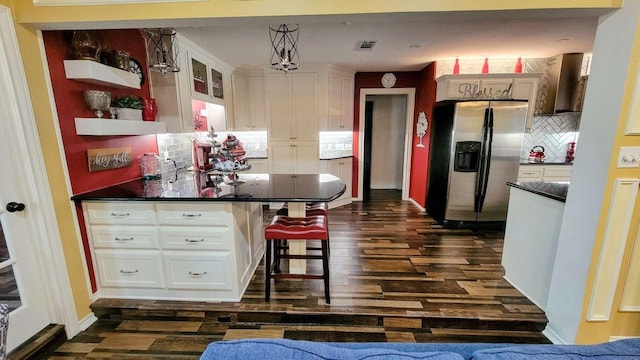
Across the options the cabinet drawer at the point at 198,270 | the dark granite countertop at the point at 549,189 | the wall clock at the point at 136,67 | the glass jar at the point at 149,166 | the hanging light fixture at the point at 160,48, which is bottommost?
the cabinet drawer at the point at 198,270

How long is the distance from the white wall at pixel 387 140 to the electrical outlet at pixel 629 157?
467 centimetres

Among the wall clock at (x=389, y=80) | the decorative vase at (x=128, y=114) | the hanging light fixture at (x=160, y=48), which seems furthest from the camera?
the wall clock at (x=389, y=80)

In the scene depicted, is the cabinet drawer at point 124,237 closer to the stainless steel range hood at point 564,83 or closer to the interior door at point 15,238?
the interior door at point 15,238

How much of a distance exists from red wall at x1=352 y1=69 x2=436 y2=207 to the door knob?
417 centimetres

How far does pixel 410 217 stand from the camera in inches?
163

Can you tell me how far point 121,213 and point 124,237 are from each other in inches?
7.4

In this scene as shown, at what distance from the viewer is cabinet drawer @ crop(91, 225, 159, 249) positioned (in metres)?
2.02

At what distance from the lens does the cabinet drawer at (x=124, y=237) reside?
2.02 m

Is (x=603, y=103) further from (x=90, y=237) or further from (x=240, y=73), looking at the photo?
(x=240, y=73)

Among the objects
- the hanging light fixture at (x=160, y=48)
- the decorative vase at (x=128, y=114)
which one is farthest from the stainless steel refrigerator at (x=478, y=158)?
the decorative vase at (x=128, y=114)

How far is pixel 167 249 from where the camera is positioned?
204 centimetres

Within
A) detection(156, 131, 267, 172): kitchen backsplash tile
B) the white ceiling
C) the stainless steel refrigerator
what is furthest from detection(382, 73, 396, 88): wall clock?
detection(156, 131, 267, 172): kitchen backsplash tile

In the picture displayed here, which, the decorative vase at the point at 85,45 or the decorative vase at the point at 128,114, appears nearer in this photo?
the decorative vase at the point at 85,45

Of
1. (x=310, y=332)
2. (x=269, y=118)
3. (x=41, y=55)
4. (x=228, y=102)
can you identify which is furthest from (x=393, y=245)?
(x=41, y=55)
